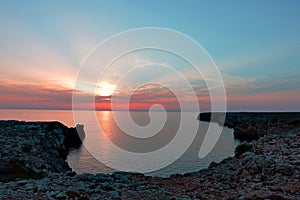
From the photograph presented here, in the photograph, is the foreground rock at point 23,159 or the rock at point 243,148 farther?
the rock at point 243,148

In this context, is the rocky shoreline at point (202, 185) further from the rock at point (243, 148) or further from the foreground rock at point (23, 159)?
the foreground rock at point (23, 159)

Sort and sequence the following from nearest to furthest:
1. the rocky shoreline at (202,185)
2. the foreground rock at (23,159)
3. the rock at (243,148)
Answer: the rocky shoreline at (202,185) < the foreground rock at (23,159) < the rock at (243,148)

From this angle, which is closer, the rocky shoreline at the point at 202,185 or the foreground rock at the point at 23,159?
the rocky shoreline at the point at 202,185

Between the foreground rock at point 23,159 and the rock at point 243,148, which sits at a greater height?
the rock at point 243,148

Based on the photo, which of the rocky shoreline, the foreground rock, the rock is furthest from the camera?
the rock

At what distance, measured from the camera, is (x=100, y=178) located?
14.8 meters

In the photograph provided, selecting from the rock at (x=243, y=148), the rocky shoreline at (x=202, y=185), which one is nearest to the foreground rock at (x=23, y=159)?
the rocky shoreline at (x=202, y=185)

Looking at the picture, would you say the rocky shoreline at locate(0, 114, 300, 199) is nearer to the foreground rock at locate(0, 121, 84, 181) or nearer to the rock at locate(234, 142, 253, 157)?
the rock at locate(234, 142, 253, 157)

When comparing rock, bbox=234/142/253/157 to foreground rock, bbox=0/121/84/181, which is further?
rock, bbox=234/142/253/157

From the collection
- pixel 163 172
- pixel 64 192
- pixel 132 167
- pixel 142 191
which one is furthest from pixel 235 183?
pixel 132 167

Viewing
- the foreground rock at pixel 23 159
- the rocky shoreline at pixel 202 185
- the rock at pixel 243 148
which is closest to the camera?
the rocky shoreline at pixel 202 185

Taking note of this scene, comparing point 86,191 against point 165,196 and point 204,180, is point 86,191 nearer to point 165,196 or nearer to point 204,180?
point 165,196

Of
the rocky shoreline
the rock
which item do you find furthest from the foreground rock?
the rock

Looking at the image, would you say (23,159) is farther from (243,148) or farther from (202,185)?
(243,148)
